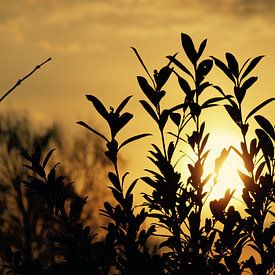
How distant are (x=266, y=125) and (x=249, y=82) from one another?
0.97 ft

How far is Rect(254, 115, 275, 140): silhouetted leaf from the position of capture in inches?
166

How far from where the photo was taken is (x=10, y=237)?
22188 mm

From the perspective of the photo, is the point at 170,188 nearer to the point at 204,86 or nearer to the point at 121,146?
the point at 121,146

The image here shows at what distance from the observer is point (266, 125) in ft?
13.9

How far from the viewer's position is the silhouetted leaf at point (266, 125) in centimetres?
422

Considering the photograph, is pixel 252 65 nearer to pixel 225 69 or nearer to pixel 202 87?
pixel 225 69

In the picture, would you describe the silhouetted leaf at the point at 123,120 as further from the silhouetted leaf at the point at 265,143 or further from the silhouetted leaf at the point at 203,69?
the silhouetted leaf at the point at 265,143

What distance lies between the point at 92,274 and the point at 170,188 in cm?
70

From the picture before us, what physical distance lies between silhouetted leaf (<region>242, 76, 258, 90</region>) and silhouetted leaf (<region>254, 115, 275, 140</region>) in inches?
8.2

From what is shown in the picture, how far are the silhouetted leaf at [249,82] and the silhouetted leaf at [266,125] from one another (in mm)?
207

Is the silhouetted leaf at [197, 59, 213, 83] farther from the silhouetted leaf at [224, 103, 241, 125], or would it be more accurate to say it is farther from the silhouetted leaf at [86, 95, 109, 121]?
the silhouetted leaf at [86, 95, 109, 121]

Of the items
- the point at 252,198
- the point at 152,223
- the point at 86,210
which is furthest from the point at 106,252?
the point at 86,210

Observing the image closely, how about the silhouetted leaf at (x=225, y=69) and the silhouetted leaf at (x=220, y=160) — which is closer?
the silhouetted leaf at (x=220, y=160)

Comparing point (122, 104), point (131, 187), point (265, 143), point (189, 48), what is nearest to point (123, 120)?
point (122, 104)
